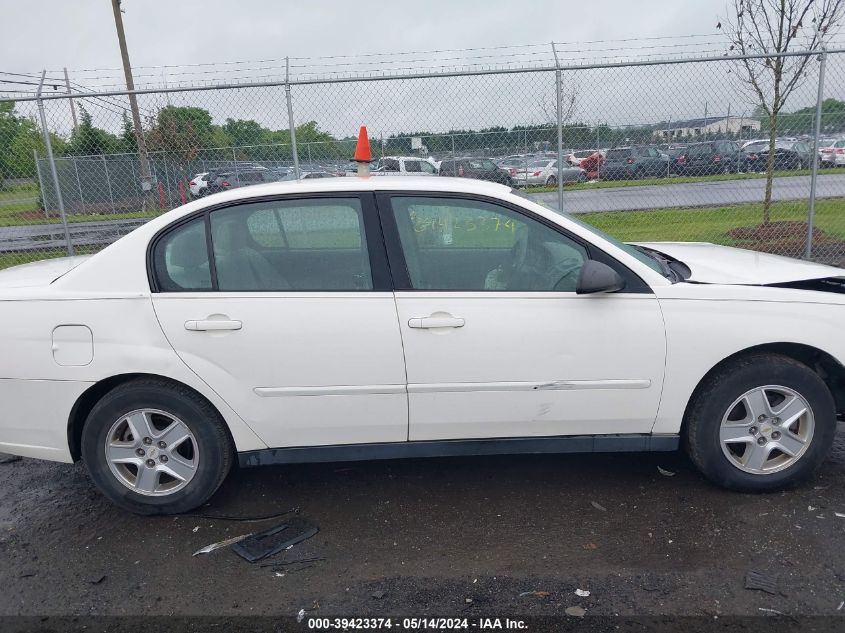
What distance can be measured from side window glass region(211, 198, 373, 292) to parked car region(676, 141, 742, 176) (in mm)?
6125

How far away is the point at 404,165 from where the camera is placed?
796cm

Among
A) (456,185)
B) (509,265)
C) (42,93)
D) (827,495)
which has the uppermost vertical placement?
(42,93)

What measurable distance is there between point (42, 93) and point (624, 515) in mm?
7259

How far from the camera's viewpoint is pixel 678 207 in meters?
8.98

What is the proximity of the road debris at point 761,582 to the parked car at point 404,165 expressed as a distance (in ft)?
18.9

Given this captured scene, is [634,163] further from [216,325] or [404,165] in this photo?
[216,325]

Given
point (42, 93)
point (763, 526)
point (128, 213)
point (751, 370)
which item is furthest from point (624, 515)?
point (128, 213)

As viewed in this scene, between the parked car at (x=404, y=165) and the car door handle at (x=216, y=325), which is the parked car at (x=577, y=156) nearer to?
the parked car at (x=404, y=165)

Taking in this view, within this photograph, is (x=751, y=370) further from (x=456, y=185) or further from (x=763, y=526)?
(x=456, y=185)

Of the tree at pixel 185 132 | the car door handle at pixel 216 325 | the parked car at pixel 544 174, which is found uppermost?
the tree at pixel 185 132

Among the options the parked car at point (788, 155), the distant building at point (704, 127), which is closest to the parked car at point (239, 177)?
the distant building at point (704, 127)

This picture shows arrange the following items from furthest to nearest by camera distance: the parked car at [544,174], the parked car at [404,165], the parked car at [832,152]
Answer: the parked car at [832,152] → the parked car at [544,174] → the parked car at [404,165]

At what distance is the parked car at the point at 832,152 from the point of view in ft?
30.1

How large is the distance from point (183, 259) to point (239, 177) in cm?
514
